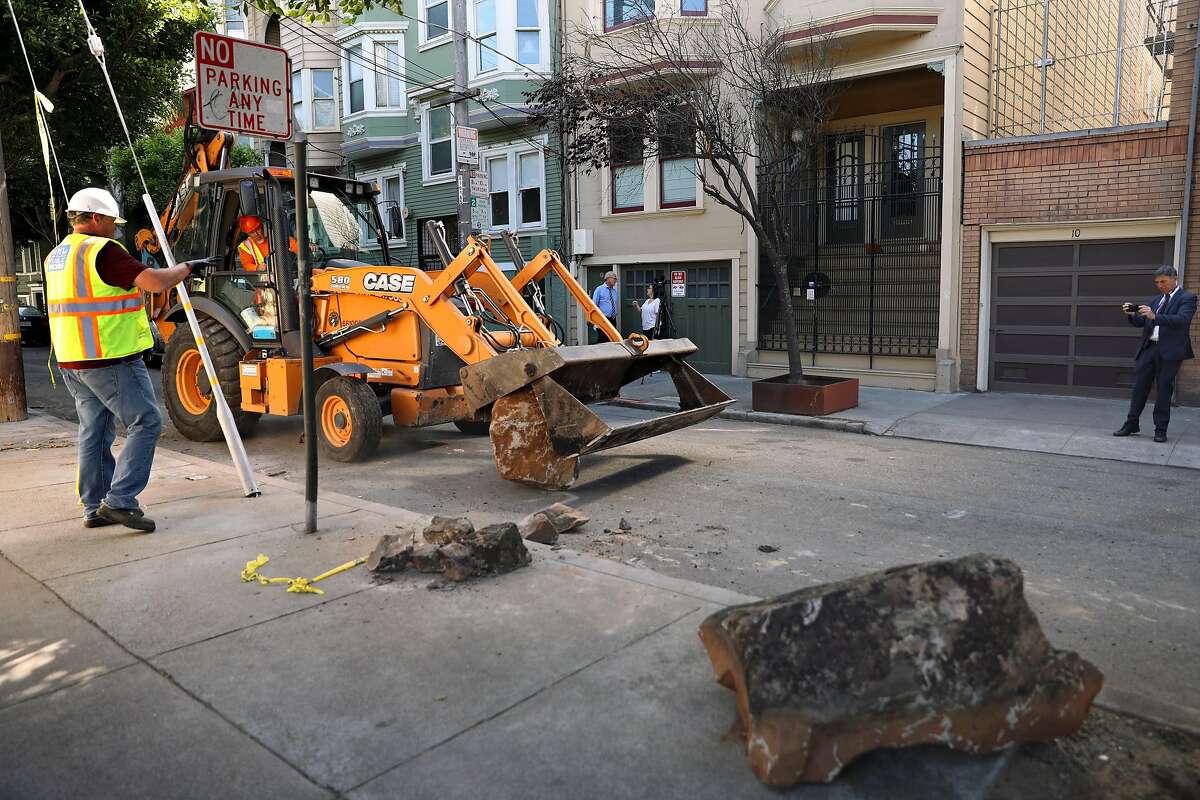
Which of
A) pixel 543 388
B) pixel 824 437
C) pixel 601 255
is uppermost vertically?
pixel 601 255

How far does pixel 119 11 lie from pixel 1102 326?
14.9 meters

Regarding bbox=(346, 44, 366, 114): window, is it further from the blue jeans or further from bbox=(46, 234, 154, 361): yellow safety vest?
the blue jeans

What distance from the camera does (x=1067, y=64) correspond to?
16375 mm

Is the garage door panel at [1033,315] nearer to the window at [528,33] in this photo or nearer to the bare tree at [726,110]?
the bare tree at [726,110]

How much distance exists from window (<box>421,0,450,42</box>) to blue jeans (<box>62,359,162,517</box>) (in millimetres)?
16816

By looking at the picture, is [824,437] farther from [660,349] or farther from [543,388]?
[543,388]

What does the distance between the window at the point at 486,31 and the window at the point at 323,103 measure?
571cm

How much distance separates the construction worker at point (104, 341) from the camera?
5.65 meters

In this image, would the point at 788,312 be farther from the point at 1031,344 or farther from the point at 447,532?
the point at 447,532

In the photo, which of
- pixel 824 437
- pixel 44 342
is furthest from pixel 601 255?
pixel 44 342

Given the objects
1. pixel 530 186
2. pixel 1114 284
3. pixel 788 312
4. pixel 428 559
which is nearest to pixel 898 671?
pixel 428 559

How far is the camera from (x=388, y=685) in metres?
3.57

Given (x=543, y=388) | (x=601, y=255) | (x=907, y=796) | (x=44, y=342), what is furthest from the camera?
(x=44, y=342)

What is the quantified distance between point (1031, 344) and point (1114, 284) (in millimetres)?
Result: 1344
